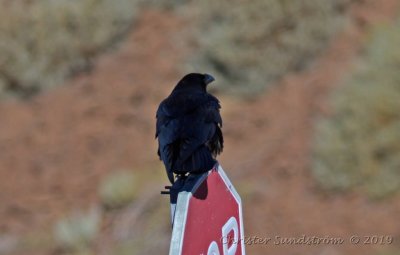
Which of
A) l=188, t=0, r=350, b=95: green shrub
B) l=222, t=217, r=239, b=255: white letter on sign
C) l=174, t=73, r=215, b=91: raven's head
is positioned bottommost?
l=222, t=217, r=239, b=255: white letter on sign

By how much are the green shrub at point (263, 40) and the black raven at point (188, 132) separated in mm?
6228

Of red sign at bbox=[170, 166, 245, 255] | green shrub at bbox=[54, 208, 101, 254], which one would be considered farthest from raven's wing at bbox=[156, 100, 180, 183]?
green shrub at bbox=[54, 208, 101, 254]

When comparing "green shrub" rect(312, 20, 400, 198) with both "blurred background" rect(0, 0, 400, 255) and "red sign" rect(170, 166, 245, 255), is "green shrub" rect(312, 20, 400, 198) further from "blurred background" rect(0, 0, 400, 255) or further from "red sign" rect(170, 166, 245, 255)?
"red sign" rect(170, 166, 245, 255)

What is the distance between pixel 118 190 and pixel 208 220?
7.71m

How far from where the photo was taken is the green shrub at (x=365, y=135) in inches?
388

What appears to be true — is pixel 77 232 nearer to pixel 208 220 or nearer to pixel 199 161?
pixel 199 161

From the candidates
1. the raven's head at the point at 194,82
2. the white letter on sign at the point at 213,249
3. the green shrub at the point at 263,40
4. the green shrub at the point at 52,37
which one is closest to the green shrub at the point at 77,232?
the green shrub at the point at 263,40

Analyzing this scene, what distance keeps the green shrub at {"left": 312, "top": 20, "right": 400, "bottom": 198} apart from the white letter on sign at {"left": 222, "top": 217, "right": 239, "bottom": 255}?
6566 mm

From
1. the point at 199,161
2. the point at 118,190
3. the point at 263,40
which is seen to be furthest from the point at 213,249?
the point at 263,40

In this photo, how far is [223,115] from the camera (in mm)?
11773

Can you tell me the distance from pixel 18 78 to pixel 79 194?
2.92 metres

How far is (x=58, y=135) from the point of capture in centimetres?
1227

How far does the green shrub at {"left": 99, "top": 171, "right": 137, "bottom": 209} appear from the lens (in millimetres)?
10766

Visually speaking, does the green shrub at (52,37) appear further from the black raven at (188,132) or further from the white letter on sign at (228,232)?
the white letter on sign at (228,232)
